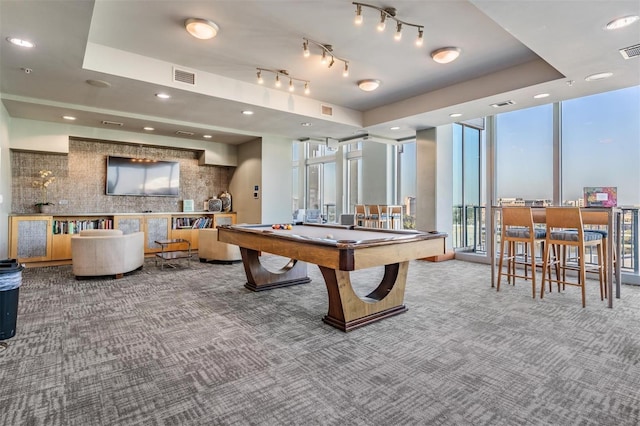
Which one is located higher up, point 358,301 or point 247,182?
point 247,182

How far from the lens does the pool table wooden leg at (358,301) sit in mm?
2883

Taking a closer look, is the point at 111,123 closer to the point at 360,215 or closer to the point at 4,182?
the point at 4,182

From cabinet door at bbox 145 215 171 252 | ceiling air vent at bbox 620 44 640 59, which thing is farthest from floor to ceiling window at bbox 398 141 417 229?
cabinet door at bbox 145 215 171 252

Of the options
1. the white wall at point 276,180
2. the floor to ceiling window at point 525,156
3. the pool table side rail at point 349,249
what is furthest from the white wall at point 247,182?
the floor to ceiling window at point 525,156

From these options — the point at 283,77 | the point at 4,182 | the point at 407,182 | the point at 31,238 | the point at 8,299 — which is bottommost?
the point at 8,299

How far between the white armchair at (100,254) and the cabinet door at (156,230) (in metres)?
1.83

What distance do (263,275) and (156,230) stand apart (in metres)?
3.79

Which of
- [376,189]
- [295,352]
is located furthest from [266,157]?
[295,352]

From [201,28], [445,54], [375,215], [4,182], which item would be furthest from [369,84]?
[4,182]

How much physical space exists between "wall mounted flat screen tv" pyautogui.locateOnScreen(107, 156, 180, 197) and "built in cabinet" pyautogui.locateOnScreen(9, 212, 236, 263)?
0.71 meters

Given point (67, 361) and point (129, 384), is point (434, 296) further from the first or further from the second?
point (67, 361)

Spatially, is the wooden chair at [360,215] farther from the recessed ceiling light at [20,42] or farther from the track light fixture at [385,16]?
the recessed ceiling light at [20,42]

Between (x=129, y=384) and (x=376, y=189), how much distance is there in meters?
8.47

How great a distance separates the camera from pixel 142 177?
283 inches
